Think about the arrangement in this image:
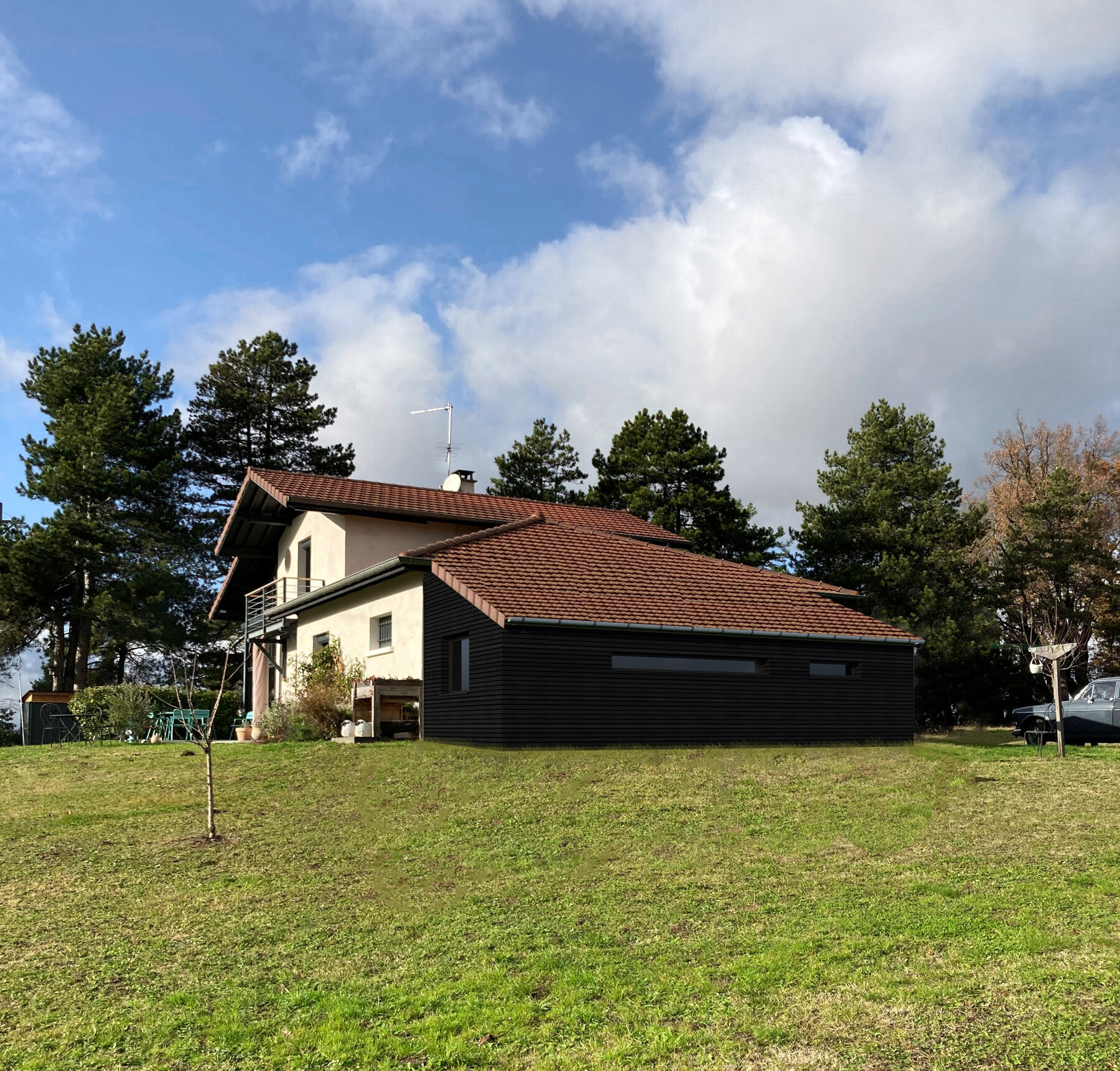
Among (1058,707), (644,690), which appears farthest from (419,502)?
(1058,707)

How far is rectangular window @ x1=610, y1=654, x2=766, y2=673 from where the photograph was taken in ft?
59.4

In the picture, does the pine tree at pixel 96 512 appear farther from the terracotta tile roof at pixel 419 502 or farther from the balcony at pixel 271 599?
the terracotta tile roof at pixel 419 502

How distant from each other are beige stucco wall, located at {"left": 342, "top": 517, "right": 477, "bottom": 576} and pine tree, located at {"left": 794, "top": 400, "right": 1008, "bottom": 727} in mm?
17770

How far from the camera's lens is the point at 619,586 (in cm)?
1942

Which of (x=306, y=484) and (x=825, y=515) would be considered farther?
(x=825, y=515)

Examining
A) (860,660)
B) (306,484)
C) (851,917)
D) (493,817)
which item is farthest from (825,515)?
(851,917)

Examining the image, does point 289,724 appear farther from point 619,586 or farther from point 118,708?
point 619,586

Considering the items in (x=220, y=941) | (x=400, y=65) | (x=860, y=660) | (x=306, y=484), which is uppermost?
(x=400, y=65)

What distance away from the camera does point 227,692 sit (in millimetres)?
28578

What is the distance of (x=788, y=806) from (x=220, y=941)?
708cm

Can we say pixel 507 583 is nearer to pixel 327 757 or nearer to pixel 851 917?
pixel 327 757

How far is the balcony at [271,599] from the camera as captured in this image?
26.4 m

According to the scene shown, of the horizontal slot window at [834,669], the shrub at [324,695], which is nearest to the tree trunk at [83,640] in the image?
the shrub at [324,695]

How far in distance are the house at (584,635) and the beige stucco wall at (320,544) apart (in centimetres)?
9
